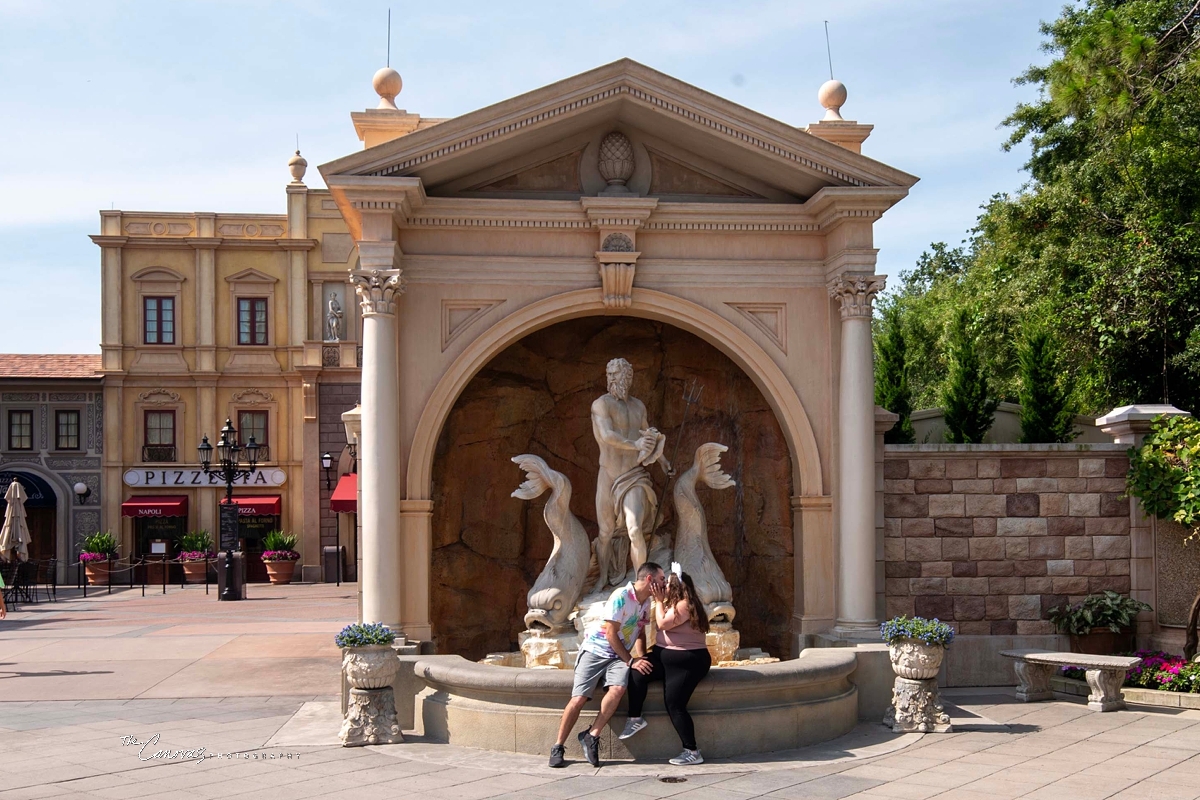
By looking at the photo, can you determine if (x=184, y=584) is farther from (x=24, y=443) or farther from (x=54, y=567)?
(x=24, y=443)

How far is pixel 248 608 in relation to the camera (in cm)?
2161

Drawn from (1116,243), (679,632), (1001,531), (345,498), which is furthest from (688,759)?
(345,498)

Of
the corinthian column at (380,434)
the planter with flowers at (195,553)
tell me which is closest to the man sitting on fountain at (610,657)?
the corinthian column at (380,434)

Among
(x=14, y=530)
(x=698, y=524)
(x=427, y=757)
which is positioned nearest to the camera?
(x=427, y=757)

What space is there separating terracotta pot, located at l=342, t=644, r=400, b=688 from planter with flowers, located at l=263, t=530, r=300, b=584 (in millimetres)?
22442

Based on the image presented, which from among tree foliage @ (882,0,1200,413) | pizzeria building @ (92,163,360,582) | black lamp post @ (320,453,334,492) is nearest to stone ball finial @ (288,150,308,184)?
pizzeria building @ (92,163,360,582)

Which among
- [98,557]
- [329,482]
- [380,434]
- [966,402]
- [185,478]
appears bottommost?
[98,557]

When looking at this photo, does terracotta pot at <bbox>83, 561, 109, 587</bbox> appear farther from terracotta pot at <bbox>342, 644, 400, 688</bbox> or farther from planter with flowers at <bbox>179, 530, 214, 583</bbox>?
terracotta pot at <bbox>342, 644, 400, 688</bbox>

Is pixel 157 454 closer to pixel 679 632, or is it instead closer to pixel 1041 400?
pixel 1041 400

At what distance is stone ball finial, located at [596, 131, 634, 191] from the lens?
35.1 ft

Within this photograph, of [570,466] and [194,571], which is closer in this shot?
[570,466]

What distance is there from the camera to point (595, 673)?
7.90 m

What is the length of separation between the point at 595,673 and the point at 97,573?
83.6 feet

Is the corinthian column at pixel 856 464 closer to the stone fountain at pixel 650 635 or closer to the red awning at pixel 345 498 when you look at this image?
the stone fountain at pixel 650 635
